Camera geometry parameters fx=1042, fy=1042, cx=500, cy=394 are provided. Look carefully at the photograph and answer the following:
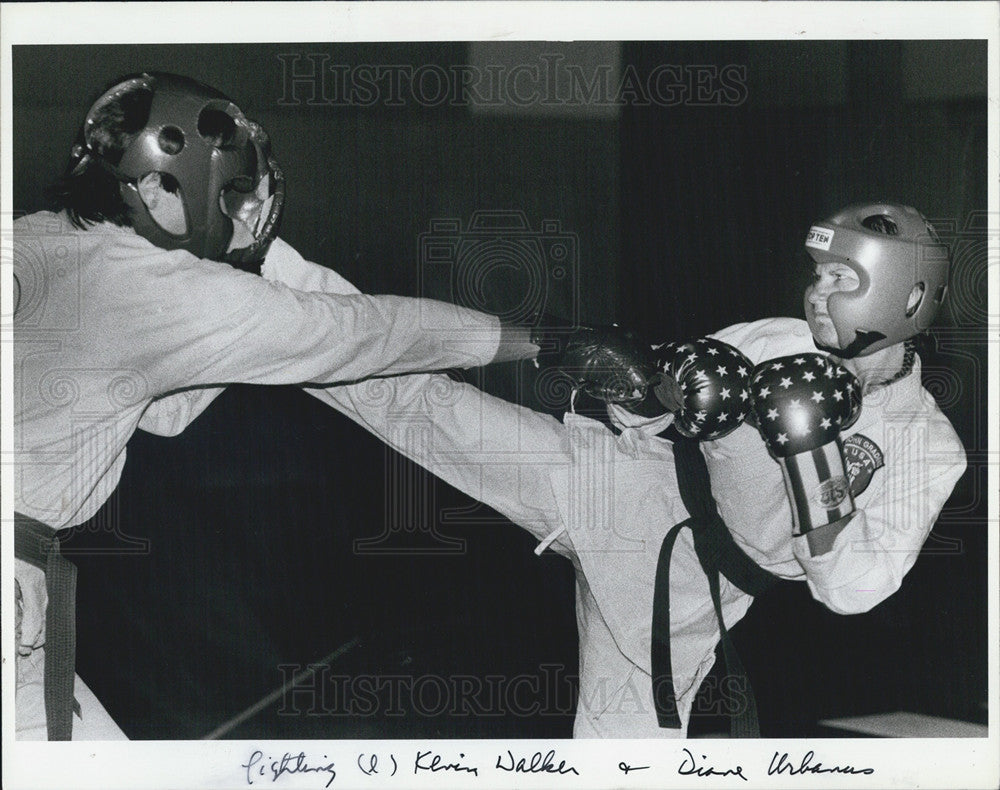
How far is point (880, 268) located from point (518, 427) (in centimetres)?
77

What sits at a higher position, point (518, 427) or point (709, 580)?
point (518, 427)

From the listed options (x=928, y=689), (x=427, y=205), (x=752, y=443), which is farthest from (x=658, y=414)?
(x=928, y=689)

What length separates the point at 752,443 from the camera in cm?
205

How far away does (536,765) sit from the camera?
6.78ft

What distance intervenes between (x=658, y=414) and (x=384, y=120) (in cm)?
79

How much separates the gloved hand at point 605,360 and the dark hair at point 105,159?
0.85 metres

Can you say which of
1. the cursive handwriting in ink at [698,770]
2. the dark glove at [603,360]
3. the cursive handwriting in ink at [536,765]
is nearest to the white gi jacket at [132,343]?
the dark glove at [603,360]

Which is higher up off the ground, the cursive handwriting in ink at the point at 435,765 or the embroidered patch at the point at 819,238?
the embroidered patch at the point at 819,238

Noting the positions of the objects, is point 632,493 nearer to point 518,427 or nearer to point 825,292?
point 518,427

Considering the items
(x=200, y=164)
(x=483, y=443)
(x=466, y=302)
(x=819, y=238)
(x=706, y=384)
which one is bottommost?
(x=483, y=443)

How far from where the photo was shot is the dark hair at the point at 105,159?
200 centimetres

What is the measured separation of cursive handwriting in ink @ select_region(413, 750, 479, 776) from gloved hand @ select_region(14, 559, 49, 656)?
777 millimetres

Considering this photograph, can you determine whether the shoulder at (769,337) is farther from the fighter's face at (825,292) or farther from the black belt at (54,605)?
the black belt at (54,605)
